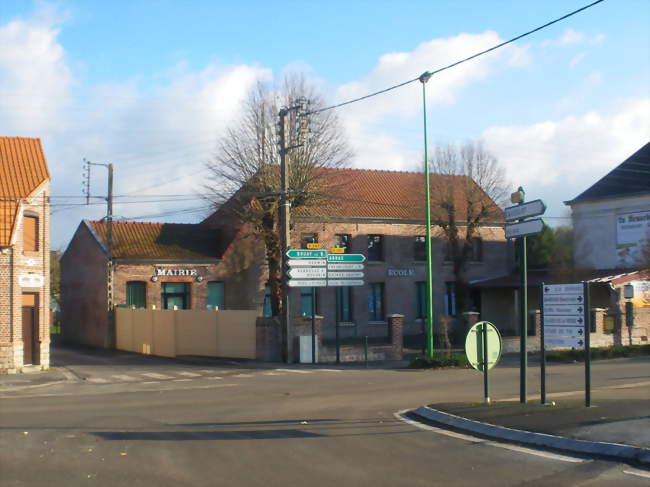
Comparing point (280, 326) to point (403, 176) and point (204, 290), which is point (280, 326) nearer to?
point (204, 290)

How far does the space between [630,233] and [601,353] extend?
47.3ft

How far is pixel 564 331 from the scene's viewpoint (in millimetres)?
12688

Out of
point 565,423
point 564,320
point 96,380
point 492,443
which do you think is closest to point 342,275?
point 96,380

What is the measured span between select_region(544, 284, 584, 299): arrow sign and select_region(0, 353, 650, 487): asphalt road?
349 cm

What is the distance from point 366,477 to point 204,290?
29.8 m

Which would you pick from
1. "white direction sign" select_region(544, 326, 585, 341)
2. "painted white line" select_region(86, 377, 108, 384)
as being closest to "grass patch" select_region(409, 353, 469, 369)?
"painted white line" select_region(86, 377, 108, 384)

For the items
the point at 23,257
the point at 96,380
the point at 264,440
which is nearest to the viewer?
the point at 264,440

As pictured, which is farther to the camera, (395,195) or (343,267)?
(395,195)

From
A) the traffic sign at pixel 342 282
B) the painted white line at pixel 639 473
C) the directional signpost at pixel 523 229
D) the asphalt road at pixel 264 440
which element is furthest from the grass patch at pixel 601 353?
the painted white line at pixel 639 473

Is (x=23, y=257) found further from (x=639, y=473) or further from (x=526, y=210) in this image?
(x=639, y=473)

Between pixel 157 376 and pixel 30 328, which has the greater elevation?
pixel 30 328

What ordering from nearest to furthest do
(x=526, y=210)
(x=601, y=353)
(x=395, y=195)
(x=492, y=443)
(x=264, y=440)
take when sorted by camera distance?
(x=492, y=443) → (x=264, y=440) → (x=526, y=210) → (x=601, y=353) → (x=395, y=195)

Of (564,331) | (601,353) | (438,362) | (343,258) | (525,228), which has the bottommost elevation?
(601,353)

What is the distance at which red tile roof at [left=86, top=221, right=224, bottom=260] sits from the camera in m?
36.7
